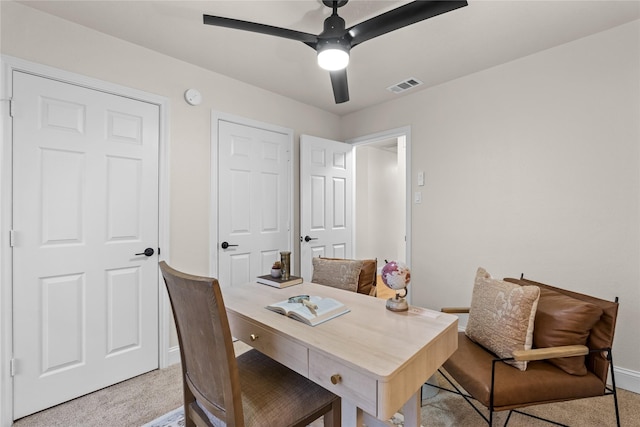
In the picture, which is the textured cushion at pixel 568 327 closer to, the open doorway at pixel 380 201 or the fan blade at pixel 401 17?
the fan blade at pixel 401 17

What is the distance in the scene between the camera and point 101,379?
6.97ft

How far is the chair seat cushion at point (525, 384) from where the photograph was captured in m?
1.38

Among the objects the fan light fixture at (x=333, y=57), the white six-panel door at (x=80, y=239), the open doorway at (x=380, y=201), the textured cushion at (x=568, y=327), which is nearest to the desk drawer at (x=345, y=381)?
the textured cushion at (x=568, y=327)

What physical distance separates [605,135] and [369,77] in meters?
1.82

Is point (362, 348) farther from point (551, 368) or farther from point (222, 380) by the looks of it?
point (551, 368)

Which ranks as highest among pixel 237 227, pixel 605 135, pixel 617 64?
pixel 617 64

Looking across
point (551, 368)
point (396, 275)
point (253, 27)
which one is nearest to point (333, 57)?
point (253, 27)

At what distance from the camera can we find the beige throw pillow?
226cm

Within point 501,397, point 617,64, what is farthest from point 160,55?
point 617,64

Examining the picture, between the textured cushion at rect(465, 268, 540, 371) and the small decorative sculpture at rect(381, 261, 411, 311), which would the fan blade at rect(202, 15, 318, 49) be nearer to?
the small decorative sculpture at rect(381, 261, 411, 311)

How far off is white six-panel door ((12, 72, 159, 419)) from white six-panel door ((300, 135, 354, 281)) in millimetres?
1473

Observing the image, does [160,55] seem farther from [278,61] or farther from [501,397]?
[501,397]

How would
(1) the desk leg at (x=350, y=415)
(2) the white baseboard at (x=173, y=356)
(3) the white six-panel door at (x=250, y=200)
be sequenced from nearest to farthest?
(1) the desk leg at (x=350, y=415)
(2) the white baseboard at (x=173, y=356)
(3) the white six-panel door at (x=250, y=200)

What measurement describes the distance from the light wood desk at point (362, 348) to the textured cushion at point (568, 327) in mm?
586
